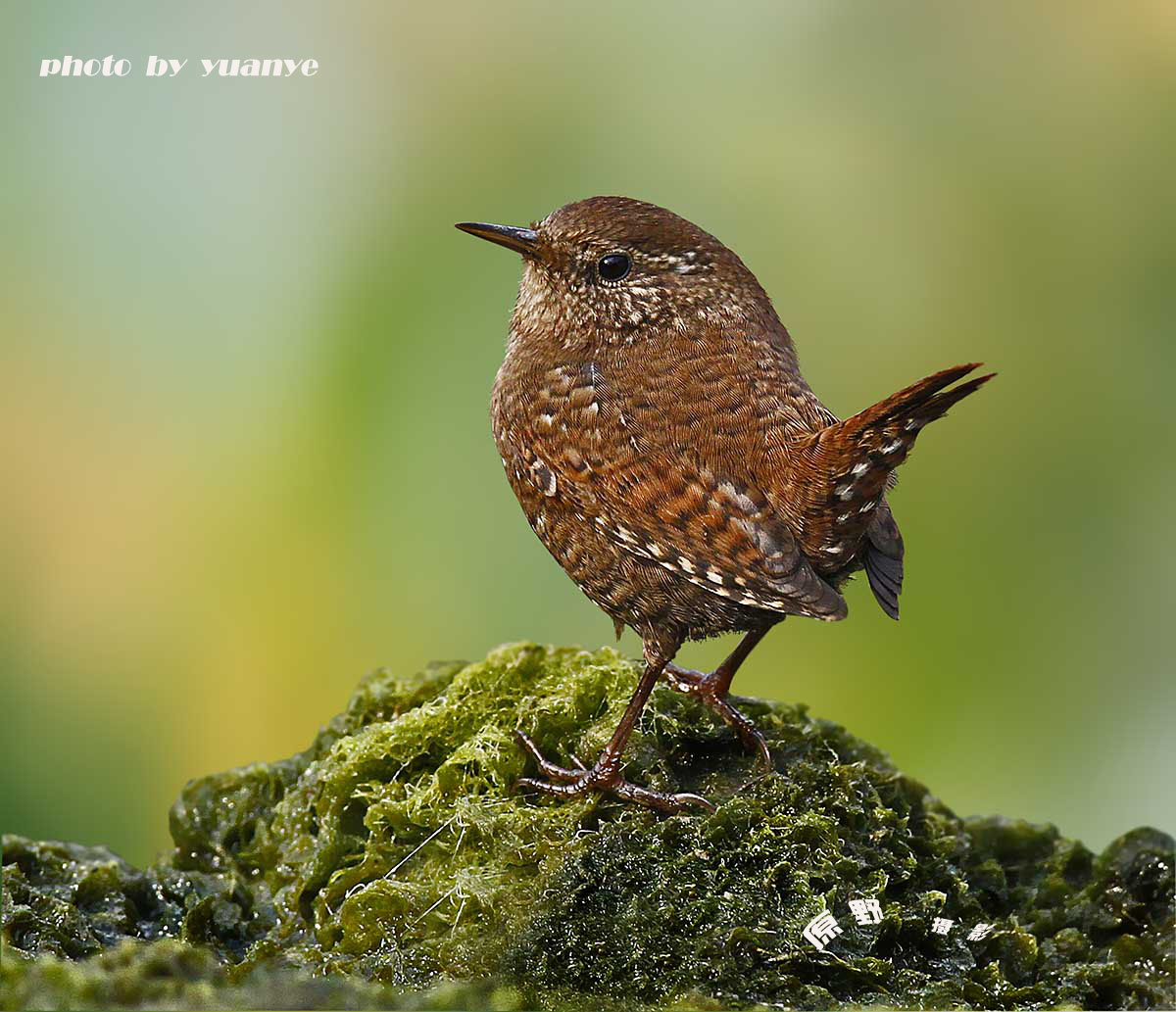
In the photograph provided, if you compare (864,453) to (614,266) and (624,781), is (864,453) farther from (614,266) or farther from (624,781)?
(624,781)

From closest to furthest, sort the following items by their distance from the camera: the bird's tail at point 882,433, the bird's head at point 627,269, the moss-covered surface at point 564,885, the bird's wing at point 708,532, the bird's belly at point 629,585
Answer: the bird's tail at point 882,433, the moss-covered surface at point 564,885, the bird's wing at point 708,532, the bird's belly at point 629,585, the bird's head at point 627,269

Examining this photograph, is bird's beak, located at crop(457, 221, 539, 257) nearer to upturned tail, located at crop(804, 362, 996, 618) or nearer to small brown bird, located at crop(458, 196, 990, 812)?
small brown bird, located at crop(458, 196, 990, 812)

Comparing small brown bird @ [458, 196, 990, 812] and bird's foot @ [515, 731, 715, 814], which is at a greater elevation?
small brown bird @ [458, 196, 990, 812]

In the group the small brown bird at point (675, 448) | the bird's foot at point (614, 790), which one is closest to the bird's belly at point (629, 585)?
the small brown bird at point (675, 448)

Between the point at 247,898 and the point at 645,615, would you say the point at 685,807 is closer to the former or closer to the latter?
the point at 645,615

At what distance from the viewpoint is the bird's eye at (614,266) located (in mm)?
3150

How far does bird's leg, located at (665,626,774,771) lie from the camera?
3.21 m

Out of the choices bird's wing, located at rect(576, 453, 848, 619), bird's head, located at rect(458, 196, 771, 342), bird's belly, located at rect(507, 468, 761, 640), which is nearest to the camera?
bird's wing, located at rect(576, 453, 848, 619)

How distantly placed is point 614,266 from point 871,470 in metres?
0.95

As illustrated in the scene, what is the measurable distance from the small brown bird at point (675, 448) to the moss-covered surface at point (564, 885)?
0.62ft

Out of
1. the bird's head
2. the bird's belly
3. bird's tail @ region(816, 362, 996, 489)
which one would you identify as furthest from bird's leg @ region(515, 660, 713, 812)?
the bird's head

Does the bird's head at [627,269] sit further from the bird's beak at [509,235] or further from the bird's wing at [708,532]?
the bird's wing at [708,532]

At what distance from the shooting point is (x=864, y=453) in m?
2.60

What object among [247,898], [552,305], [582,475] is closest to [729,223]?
[552,305]
